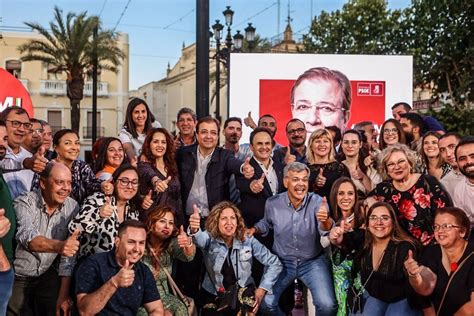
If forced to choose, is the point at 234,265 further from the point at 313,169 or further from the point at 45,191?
the point at 45,191

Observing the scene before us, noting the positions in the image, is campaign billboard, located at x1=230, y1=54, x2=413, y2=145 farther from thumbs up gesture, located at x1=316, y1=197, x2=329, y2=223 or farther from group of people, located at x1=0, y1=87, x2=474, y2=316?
thumbs up gesture, located at x1=316, y1=197, x2=329, y2=223

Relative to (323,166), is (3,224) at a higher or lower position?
lower

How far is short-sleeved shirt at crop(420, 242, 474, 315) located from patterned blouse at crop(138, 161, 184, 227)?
7.85 feet

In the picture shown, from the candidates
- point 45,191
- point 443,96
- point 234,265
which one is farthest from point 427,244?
point 443,96

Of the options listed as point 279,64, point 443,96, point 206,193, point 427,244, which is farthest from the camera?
point 443,96

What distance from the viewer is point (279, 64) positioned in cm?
973

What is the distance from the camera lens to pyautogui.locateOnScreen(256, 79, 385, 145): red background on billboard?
31.6ft

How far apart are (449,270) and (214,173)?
242 cm

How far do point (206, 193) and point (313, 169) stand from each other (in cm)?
112

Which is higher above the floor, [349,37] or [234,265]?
[349,37]

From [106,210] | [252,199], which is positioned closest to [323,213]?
[252,199]

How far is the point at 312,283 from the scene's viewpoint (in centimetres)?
590

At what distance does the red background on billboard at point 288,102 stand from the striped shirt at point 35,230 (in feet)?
16.0

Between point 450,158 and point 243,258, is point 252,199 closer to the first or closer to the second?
point 243,258
